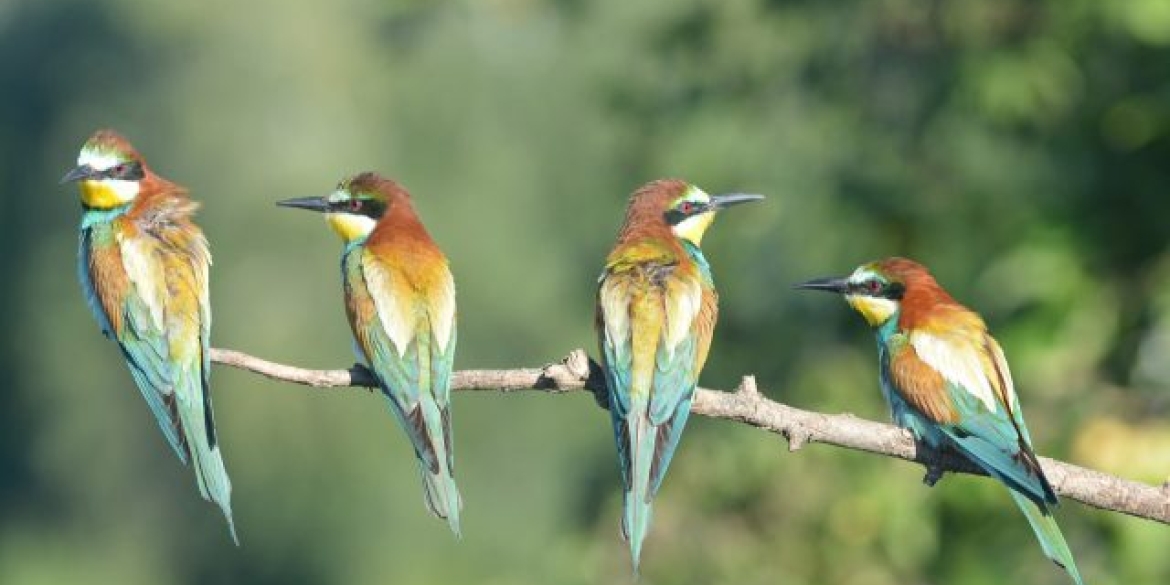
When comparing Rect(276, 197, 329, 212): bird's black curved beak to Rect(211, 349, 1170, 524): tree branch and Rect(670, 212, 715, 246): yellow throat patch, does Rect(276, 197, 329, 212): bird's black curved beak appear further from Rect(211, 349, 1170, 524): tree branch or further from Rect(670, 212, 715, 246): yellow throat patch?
Rect(670, 212, 715, 246): yellow throat patch

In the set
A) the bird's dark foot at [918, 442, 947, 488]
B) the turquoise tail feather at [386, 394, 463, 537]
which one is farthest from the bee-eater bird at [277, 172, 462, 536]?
the bird's dark foot at [918, 442, 947, 488]

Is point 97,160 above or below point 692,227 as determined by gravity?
above

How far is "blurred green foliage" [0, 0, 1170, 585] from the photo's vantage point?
507cm

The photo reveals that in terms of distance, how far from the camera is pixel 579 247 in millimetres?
13828

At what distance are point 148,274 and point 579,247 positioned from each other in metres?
10.5

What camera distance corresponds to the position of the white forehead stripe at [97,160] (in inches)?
133

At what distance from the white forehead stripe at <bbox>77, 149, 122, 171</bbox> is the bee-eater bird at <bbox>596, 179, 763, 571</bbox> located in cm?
83

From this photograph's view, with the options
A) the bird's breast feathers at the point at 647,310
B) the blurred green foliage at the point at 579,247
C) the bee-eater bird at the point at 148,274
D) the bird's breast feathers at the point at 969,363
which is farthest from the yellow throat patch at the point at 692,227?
the blurred green foliage at the point at 579,247

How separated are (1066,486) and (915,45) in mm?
4138

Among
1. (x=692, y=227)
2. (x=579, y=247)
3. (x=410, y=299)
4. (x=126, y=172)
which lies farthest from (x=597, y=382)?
(x=579, y=247)

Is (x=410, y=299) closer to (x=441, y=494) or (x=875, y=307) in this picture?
(x=441, y=494)

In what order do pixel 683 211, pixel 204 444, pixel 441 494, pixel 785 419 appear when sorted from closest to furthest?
pixel 441 494 → pixel 204 444 → pixel 785 419 → pixel 683 211

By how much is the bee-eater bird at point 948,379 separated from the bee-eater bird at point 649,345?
0.47 m

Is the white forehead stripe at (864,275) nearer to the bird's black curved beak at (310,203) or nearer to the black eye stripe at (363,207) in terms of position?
the black eye stripe at (363,207)
